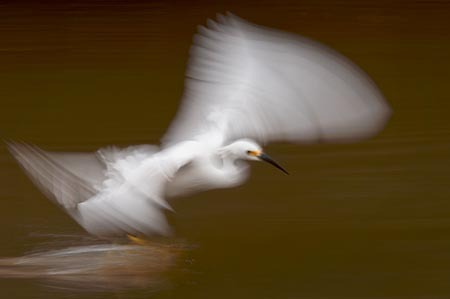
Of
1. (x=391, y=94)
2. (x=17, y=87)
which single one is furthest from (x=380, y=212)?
(x=17, y=87)

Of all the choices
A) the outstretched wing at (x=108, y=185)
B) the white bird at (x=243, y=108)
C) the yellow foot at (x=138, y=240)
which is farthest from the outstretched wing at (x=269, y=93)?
the yellow foot at (x=138, y=240)

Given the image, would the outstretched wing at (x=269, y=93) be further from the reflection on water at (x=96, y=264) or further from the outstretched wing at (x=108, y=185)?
the reflection on water at (x=96, y=264)

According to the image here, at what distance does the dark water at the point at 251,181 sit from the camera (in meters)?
3.22

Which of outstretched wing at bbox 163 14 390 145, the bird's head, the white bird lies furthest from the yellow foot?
the bird's head

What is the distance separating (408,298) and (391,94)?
6.72ft

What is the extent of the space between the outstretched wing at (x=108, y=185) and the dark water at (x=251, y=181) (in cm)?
45

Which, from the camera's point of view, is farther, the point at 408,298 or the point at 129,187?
the point at 408,298

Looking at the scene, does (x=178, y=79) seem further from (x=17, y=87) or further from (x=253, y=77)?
(x=253, y=77)

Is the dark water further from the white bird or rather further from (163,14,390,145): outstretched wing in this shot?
(163,14,390,145): outstretched wing

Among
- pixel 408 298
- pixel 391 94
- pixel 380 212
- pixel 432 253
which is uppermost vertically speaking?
pixel 391 94

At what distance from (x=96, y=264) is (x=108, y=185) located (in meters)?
0.69

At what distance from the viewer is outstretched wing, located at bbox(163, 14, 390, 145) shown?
306cm

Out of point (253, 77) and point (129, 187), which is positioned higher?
point (253, 77)

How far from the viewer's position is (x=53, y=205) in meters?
3.77
